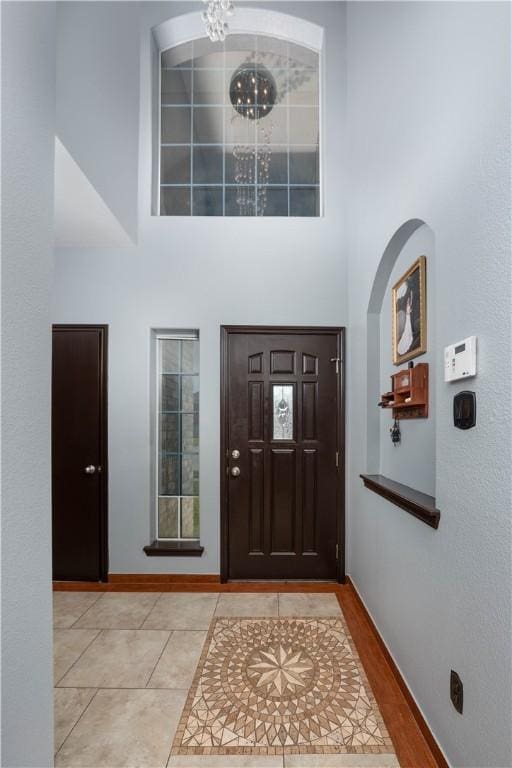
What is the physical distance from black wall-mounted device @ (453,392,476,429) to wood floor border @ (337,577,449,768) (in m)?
1.26

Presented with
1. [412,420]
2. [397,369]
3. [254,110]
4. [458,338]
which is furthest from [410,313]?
[254,110]

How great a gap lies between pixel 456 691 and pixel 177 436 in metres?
2.47

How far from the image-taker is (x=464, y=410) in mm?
1374

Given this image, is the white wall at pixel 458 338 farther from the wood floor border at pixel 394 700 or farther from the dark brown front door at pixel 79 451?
the dark brown front door at pixel 79 451

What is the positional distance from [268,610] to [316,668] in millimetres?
669

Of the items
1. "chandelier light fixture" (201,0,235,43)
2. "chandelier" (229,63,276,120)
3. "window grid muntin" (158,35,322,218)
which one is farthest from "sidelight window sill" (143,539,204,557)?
"chandelier" (229,63,276,120)

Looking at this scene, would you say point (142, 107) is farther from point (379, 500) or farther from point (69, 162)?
point (379, 500)

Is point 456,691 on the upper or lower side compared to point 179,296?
lower

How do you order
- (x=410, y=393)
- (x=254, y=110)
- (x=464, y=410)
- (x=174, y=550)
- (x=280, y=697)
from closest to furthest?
1. (x=464, y=410)
2. (x=280, y=697)
3. (x=410, y=393)
4. (x=174, y=550)
5. (x=254, y=110)

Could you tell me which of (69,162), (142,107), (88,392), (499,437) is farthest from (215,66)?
(499,437)

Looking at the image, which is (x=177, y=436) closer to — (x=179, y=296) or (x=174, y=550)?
(x=174, y=550)

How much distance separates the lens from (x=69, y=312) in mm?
3254

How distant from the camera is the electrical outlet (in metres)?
1.42

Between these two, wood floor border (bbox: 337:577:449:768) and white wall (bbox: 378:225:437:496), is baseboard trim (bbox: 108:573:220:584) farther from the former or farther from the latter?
white wall (bbox: 378:225:437:496)
